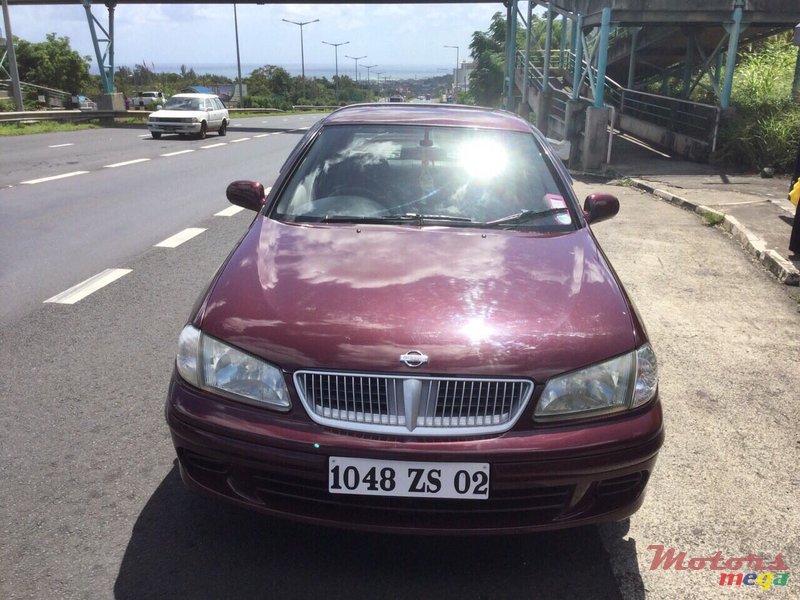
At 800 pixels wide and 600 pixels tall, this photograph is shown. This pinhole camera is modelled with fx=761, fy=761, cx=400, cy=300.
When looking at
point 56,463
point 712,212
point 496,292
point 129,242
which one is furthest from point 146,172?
point 496,292

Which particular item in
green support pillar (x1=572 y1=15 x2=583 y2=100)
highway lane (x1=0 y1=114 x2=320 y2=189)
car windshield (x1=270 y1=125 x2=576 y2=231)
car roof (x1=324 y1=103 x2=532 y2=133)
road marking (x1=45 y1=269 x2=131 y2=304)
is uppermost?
green support pillar (x1=572 y1=15 x2=583 y2=100)

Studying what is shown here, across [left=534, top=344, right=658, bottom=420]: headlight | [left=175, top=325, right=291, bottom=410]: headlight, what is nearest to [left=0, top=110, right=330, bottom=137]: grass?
[left=175, top=325, right=291, bottom=410]: headlight

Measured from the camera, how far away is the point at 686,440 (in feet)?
12.7

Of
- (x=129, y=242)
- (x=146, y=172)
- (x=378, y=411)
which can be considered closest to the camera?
(x=378, y=411)

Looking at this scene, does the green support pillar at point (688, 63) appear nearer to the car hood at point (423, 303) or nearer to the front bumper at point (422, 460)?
the car hood at point (423, 303)

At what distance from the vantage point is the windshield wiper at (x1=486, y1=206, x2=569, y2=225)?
3691 mm

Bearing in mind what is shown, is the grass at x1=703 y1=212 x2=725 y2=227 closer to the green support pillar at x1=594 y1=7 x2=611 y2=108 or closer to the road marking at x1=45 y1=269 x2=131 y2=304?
the road marking at x1=45 y1=269 x2=131 y2=304

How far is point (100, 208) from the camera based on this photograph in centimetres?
1054

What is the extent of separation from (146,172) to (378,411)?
45.1 feet

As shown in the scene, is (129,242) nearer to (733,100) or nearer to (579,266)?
(579,266)

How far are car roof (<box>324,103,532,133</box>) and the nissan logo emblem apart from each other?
219 centimetres

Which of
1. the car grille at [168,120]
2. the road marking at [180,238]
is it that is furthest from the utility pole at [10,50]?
the road marking at [180,238]

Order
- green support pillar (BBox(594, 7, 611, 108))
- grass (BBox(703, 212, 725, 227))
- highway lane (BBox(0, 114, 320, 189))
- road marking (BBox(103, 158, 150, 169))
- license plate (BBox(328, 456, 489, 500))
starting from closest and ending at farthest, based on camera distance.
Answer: license plate (BBox(328, 456, 489, 500)) → grass (BBox(703, 212, 725, 227)) → highway lane (BBox(0, 114, 320, 189)) → road marking (BBox(103, 158, 150, 169)) → green support pillar (BBox(594, 7, 611, 108))

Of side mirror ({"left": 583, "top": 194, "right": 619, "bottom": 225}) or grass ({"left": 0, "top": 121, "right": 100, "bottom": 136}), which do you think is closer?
side mirror ({"left": 583, "top": 194, "right": 619, "bottom": 225})
